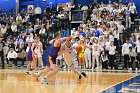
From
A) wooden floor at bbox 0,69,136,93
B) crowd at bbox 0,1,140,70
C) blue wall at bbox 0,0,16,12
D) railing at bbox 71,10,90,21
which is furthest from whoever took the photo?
blue wall at bbox 0,0,16,12

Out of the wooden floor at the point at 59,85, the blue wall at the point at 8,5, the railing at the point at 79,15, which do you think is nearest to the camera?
the wooden floor at the point at 59,85

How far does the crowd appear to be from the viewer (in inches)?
789

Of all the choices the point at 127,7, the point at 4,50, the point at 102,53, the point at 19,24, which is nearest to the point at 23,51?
the point at 4,50

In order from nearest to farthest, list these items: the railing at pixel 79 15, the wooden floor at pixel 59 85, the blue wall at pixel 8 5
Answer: the wooden floor at pixel 59 85
the railing at pixel 79 15
the blue wall at pixel 8 5

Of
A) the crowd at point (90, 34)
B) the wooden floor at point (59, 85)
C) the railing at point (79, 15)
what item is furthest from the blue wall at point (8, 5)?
the wooden floor at point (59, 85)

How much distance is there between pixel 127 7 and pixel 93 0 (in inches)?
300

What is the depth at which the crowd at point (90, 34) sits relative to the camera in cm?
2005

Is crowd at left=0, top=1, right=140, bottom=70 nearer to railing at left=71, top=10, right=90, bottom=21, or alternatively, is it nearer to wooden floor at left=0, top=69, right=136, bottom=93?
railing at left=71, top=10, right=90, bottom=21

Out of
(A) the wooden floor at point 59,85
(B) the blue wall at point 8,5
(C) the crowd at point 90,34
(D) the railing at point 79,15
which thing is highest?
(B) the blue wall at point 8,5

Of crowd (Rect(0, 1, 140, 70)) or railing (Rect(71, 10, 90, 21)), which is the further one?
railing (Rect(71, 10, 90, 21))

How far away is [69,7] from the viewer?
2742cm

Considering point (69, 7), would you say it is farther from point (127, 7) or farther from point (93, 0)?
point (127, 7)

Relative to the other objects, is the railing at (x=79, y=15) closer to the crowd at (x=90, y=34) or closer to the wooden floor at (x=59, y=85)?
the crowd at (x=90, y=34)

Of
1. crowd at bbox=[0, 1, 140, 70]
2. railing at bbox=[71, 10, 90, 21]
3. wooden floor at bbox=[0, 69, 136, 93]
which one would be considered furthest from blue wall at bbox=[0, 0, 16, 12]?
wooden floor at bbox=[0, 69, 136, 93]
